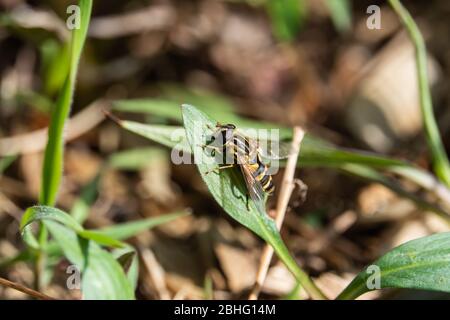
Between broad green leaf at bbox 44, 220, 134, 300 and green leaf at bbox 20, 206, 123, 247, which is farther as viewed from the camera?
broad green leaf at bbox 44, 220, 134, 300

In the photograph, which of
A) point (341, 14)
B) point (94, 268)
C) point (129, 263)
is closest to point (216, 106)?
point (341, 14)

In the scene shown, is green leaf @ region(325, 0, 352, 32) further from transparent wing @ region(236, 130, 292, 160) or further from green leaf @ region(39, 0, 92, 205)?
green leaf @ region(39, 0, 92, 205)

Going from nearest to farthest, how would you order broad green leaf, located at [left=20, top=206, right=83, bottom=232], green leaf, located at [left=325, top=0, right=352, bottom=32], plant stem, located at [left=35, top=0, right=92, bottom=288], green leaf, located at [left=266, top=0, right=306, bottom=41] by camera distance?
1. broad green leaf, located at [left=20, top=206, right=83, bottom=232]
2. plant stem, located at [left=35, top=0, right=92, bottom=288]
3. green leaf, located at [left=266, top=0, right=306, bottom=41]
4. green leaf, located at [left=325, top=0, right=352, bottom=32]

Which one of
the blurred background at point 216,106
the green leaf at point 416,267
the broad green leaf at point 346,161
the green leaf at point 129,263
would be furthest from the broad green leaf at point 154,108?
the green leaf at point 416,267

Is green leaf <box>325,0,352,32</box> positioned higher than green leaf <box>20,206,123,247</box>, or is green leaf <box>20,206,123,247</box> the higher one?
green leaf <box>325,0,352,32</box>

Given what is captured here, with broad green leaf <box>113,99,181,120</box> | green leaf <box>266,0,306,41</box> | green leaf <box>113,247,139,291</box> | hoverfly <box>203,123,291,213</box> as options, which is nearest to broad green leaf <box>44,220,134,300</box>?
green leaf <box>113,247,139,291</box>

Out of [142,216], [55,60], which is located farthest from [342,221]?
[55,60]

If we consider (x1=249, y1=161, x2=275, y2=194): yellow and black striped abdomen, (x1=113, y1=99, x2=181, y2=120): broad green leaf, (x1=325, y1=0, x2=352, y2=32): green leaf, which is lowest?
(x1=249, y1=161, x2=275, y2=194): yellow and black striped abdomen
